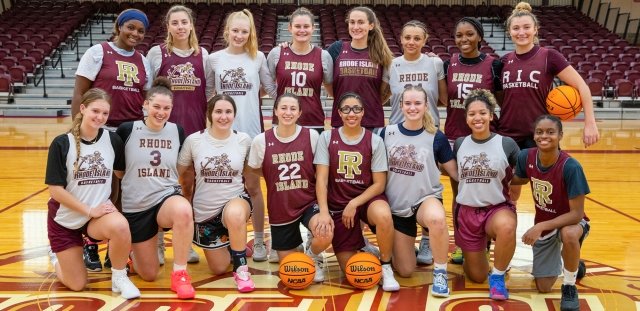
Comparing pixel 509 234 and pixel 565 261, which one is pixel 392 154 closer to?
pixel 509 234

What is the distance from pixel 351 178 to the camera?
376cm

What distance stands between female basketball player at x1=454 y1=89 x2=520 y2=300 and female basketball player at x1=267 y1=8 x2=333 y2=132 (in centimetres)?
103

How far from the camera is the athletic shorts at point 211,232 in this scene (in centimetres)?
384

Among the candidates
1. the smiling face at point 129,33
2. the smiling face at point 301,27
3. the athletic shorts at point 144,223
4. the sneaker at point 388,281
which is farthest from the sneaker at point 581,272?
the smiling face at point 129,33

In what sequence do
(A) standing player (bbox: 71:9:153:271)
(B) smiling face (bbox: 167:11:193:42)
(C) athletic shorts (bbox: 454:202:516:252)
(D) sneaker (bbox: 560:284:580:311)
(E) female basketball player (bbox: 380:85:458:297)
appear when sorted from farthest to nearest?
(B) smiling face (bbox: 167:11:193:42) → (A) standing player (bbox: 71:9:153:271) → (E) female basketball player (bbox: 380:85:458:297) → (C) athletic shorts (bbox: 454:202:516:252) → (D) sneaker (bbox: 560:284:580:311)

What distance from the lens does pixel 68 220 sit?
351 centimetres

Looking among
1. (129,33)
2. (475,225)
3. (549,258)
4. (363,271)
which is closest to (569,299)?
(549,258)

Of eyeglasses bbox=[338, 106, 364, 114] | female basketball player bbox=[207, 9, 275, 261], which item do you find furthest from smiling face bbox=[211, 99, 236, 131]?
eyeglasses bbox=[338, 106, 364, 114]

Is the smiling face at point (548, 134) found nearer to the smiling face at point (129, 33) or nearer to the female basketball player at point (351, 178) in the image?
the female basketball player at point (351, 178)

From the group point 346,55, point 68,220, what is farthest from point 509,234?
point 68,220

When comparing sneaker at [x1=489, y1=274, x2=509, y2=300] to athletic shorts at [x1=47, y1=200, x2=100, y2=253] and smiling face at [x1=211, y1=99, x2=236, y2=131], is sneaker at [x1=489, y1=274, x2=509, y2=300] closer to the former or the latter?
smiling face at [x1=211, y1=99, x2=236, y2=131]

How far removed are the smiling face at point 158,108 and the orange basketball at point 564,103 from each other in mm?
2225

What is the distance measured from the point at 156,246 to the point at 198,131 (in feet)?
2.45

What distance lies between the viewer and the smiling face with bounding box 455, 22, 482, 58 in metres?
3.96
